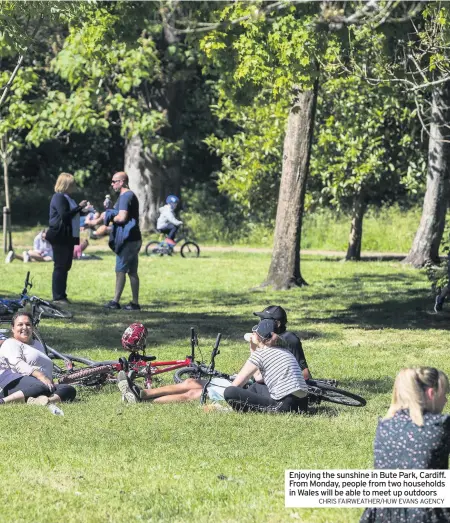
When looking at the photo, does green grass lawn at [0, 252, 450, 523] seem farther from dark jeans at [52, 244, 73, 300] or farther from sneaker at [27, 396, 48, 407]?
dark jeans at [52, 244, 73, 300]

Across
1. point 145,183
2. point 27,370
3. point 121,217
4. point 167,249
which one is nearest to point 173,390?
point 27,370

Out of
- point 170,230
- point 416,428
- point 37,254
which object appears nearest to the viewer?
point 416,428

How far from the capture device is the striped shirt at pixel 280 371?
425 inches

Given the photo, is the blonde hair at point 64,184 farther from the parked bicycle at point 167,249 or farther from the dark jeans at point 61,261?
the parked bicycle at point 167,249

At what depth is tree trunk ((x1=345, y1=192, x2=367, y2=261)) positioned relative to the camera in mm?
30312

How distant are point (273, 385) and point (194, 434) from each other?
1218mm

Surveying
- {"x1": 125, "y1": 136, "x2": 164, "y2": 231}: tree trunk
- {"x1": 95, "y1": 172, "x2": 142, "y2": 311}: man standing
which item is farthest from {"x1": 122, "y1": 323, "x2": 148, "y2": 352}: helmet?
{"x1": 125, "y1": 136, "x2": 164, "y2": 231}: tree trunk

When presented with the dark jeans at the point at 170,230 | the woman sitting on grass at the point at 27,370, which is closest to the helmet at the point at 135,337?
the woman sitting on grass at the point at 27,370

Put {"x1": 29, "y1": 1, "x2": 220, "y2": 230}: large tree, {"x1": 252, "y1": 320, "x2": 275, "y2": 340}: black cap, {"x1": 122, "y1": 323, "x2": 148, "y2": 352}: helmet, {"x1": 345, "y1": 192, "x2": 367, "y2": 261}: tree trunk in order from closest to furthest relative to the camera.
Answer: {"x1": 252, "y1": 320, "x2": 275, "y2": 340}: black cap
{"x1": 122, "y1": 323, "x2": 148, "y2": 352}: helmet
{"x1": 345, "y1": 192, "x2": 367, "y2": 261}: tree trunk
{"x1": 29, "y1": 1, "x2": 220, "y2": 230}: large tree

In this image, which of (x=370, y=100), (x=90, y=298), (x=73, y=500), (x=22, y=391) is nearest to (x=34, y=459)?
(x=73, y=500)

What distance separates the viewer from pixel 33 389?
1134 cm

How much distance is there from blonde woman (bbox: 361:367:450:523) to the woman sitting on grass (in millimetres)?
5059

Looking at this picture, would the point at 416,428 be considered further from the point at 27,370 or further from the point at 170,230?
the point at 170,230

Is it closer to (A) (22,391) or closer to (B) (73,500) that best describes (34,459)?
(B) (73,500)
